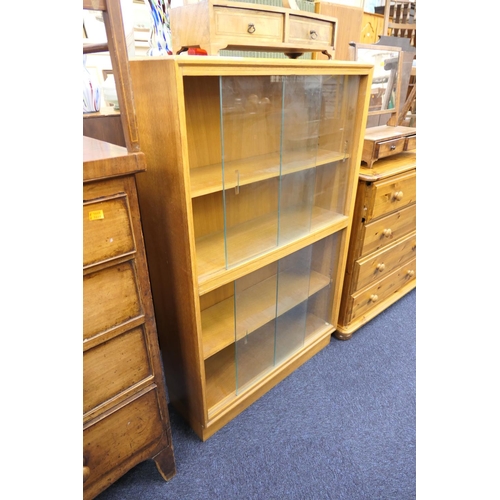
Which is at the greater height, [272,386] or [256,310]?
[256,310]

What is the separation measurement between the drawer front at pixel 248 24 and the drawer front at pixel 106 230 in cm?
55

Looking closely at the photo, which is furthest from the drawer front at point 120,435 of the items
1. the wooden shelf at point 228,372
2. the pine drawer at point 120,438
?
the wooden shelf at point 228,372

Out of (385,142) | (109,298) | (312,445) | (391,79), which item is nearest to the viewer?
(109,298)

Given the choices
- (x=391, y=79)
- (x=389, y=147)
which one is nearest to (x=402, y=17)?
(x=391, y=79)

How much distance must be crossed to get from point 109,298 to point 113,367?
0.68 feet

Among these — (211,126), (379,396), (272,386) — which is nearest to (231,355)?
(272,386)

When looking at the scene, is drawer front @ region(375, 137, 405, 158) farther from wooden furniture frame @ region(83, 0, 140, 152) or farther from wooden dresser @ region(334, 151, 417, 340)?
wooden furniture frame @ region(83, 0, 140, 152)

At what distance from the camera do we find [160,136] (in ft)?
2.91

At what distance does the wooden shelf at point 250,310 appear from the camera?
4.29 ft

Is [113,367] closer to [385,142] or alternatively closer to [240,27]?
[240,27]

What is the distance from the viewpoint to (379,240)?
169cm

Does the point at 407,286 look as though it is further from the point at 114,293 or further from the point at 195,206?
the point at 114,293

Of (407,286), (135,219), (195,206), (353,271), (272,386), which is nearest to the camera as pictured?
(135,219)

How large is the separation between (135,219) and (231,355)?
0.92 m
